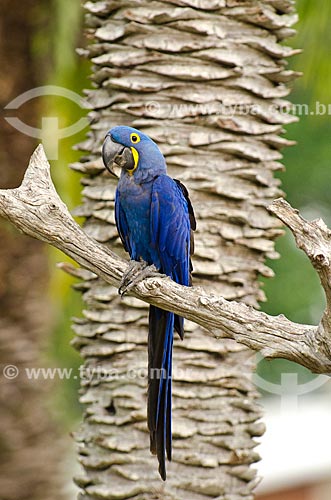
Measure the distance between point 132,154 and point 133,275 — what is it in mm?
496

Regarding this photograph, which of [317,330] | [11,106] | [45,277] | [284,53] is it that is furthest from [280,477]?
[317,330]

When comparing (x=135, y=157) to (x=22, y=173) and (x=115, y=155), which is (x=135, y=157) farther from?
(x=22, y=173)

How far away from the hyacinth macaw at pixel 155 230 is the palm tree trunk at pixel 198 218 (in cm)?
26

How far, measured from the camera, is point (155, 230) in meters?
3.25

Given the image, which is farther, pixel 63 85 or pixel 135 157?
pixel 63 85

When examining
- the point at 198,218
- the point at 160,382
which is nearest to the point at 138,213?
the point at 198,218

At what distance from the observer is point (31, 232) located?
2.71m

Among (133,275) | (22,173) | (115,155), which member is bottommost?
(133,275)

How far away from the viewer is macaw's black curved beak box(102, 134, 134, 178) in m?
3.03
